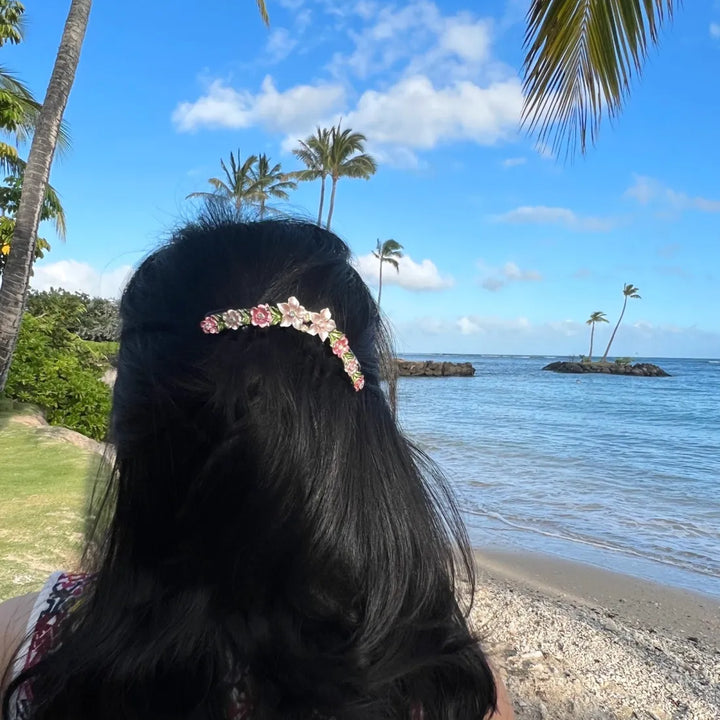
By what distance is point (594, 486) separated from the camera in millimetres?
9398

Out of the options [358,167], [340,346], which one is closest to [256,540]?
[340,346]

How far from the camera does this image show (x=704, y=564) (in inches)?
230

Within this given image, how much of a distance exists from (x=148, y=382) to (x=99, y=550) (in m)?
0.28

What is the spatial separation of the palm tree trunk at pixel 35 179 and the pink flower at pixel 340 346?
5.52 metres

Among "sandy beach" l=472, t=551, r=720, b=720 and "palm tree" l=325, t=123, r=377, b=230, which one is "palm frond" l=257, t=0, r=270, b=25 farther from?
"palm tree" l=325, t=123, r=377, b=230

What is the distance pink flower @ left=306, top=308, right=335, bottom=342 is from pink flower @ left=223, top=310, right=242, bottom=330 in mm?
92

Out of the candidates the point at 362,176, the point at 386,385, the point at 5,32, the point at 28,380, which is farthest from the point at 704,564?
the point at 362,176

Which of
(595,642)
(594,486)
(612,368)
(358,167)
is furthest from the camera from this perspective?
(612,368)

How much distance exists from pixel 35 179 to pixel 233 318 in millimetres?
5611

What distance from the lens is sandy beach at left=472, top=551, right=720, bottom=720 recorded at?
9.62 ft

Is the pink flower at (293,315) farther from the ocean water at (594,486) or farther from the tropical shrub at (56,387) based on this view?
the tropical shrub at (56,387)

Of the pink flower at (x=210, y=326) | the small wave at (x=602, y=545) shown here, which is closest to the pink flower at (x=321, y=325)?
the pink flower at (x=210, y=326)

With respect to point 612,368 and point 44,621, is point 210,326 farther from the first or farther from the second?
point 612,368

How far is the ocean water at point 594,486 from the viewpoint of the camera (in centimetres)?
624
